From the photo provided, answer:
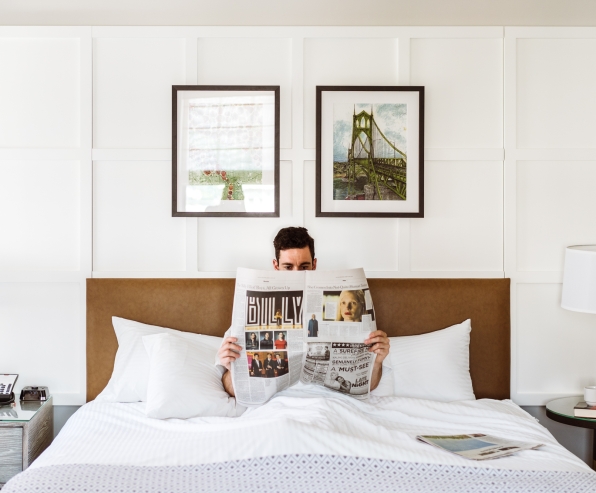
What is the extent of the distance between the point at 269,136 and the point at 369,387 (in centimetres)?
125

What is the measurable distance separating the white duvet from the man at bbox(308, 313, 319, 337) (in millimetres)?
214

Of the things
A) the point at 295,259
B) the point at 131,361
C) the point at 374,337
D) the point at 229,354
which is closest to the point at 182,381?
the point at 229,354

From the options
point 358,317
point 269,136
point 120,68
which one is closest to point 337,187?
point 269,136

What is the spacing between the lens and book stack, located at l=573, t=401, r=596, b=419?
2392mm

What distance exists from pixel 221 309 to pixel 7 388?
0.98 m

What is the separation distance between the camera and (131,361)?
2471 mm

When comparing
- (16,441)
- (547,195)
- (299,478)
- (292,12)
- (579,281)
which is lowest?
(16,441)

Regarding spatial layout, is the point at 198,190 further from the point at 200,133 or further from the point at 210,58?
the point at 210,58

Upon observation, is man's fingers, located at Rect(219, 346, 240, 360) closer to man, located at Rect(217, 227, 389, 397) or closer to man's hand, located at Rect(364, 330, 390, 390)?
man, located at Rect(217, 227, 389, 397)

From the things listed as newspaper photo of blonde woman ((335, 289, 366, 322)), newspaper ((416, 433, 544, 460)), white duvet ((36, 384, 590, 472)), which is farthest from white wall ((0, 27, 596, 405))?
newspaper ((416, 433, 544, 460))

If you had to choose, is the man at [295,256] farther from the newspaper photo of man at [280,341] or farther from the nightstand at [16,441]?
the nightstand at [16,441]

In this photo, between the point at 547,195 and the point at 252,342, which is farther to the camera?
the point at 547,195

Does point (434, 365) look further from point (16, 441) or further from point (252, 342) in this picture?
point (16, 441)

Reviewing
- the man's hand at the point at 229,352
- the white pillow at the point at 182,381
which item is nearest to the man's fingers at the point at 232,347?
the man's hand at the point at 229,352
